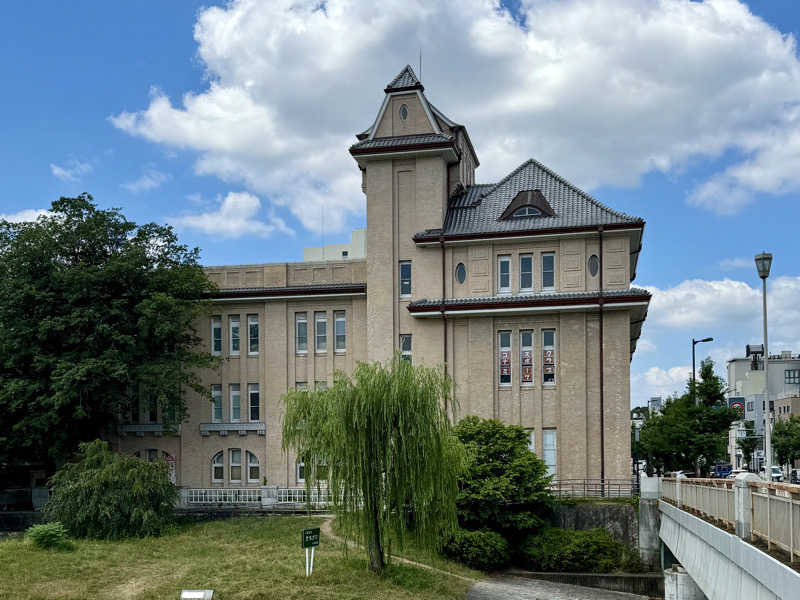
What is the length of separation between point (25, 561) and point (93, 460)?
Answer: 816 centimetres

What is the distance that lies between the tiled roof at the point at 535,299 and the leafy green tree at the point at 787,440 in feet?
158

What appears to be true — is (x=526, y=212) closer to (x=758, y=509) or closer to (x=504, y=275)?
(x=504, y=275)

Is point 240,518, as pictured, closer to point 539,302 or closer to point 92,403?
point 92,403

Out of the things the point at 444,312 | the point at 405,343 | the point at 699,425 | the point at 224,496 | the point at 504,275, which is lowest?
the point at 224,496

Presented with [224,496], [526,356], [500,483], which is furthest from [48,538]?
[526,356]

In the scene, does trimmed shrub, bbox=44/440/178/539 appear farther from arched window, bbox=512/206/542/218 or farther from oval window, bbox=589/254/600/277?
oval window, bbox=589/254/600/277

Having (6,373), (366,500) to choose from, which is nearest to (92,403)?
(6,373)

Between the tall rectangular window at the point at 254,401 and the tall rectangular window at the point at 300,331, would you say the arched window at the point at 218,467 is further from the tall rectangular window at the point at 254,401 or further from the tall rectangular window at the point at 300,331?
the tall rectangular window at the point at 300,331

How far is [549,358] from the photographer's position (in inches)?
1497

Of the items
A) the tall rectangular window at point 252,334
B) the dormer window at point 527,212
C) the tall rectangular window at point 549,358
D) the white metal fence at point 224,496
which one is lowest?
the white metal fence at point 224,496

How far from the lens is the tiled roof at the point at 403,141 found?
39.6 metres

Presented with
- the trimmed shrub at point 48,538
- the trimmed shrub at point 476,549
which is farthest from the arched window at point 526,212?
the trimmed shrub at point 48,538

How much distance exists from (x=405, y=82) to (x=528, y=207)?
29.9 ft

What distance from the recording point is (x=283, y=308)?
43.3 meters
